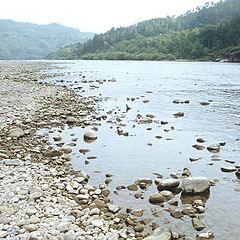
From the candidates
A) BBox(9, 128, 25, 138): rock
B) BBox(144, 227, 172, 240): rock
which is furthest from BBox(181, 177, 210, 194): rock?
BBox(9, 128, 25, 138): rock

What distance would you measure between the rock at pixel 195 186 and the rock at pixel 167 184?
0.21 meters

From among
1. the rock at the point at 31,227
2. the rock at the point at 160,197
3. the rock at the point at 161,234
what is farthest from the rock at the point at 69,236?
the rock at the point at 160,197

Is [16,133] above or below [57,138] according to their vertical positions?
above

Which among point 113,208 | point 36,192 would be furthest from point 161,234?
point 36,192

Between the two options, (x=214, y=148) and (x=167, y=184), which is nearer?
(x=167, y=184)

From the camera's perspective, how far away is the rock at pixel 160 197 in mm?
7015

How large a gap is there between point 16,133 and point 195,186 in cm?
793

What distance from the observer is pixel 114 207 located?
659 cm

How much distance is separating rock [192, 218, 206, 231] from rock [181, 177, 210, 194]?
133 centimetres

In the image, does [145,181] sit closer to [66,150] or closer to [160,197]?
[160,197]

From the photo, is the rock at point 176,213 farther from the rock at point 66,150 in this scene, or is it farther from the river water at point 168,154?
the rock at point 66,150

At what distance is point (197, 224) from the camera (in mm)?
5961

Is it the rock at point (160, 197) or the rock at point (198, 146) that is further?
the rock at point (198, 146)

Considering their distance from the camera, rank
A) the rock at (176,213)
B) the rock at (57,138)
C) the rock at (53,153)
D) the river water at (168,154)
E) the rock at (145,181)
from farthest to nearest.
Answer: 1. the rock at (57,138)
2. the rock at (53,153)
3. the rock at (145,181)
4. the river water at (168,154)
5. the rock at (176,213)
